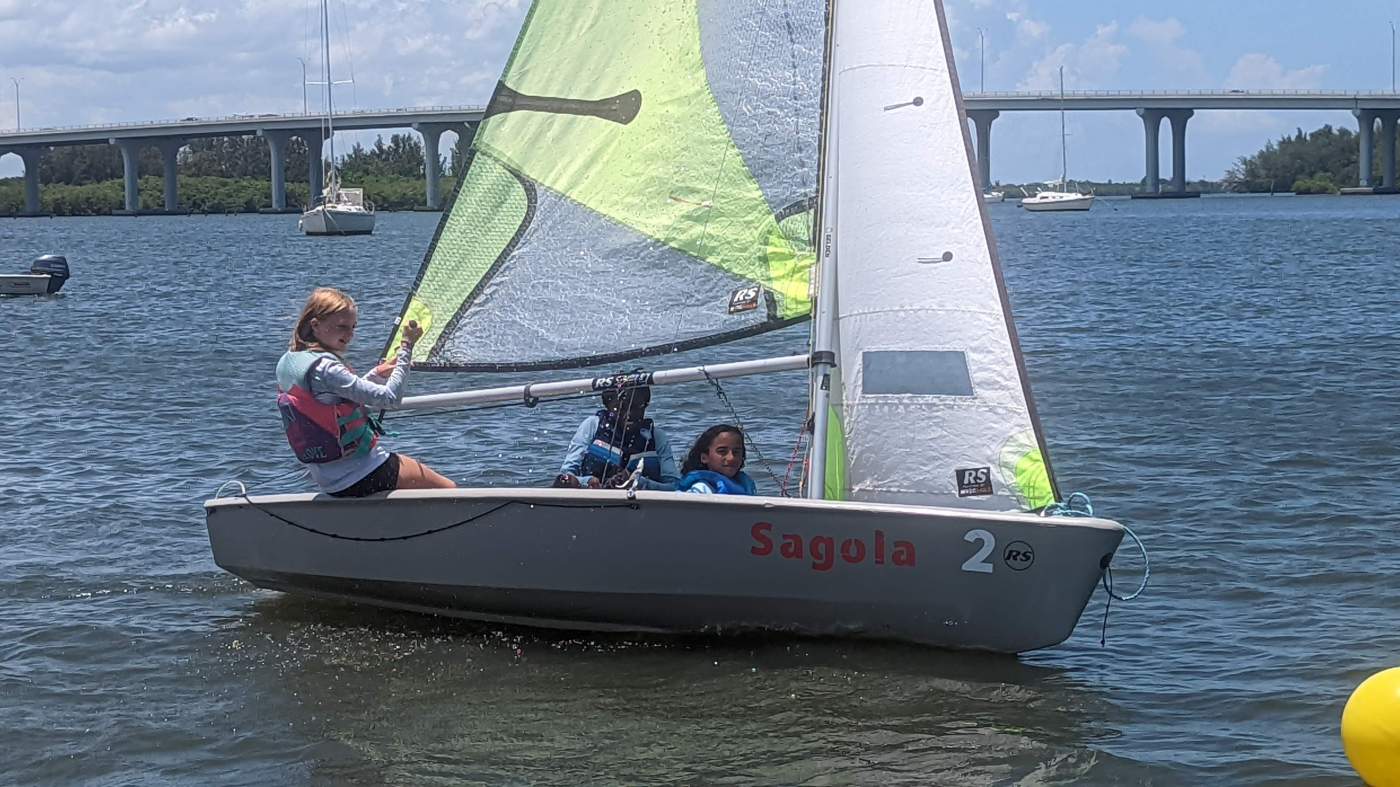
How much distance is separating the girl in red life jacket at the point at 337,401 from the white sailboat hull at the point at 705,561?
14 cm

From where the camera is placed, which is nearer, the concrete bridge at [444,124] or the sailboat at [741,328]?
the sailboat at [741,328]

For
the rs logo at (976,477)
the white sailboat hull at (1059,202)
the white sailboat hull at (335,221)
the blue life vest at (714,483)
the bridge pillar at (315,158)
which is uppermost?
the bridge pillar at (315,158)

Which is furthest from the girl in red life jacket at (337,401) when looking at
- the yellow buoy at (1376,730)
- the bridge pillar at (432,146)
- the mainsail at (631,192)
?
the bridge pillar at (432,146)

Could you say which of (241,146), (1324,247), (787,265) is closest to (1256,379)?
(787,265)

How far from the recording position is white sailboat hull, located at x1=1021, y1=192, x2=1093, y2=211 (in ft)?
354

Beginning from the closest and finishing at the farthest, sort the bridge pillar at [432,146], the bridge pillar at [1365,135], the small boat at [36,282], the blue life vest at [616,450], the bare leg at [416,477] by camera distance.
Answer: the bare leg at [416,477]
the blue life vest at [616,450]
the small boat at [36,282]
the bridge pillar at [432,146]
the bridge pillar at [1365,135]

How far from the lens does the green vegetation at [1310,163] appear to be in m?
138

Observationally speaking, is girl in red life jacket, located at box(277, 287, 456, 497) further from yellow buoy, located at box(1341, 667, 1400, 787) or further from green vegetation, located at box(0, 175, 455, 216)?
green vegetation, located at box(0, 175, 455, 216)

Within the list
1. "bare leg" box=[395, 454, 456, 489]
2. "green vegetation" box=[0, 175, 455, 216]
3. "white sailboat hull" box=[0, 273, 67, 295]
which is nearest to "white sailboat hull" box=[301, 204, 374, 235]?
"white sailboat hull" box=[0, 273, 67, 295]

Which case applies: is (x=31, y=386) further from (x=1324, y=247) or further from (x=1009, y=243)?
(x=1009, y=243)

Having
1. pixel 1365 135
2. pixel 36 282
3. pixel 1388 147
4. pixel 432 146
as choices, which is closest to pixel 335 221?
pixel 432 146

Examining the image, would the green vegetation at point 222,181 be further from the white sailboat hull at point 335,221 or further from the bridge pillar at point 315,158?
the white sailboat hull at point 335,221

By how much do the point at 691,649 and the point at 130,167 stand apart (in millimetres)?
105097

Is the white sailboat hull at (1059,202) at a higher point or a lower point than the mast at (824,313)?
higher
